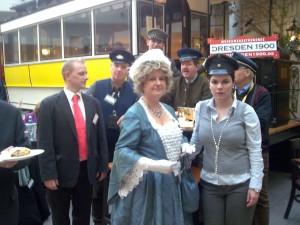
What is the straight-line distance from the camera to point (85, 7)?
6902 mm

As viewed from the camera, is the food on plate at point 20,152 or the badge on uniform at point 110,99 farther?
the badge on uniform at point 110,99

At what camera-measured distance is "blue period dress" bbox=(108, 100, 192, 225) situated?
192cm

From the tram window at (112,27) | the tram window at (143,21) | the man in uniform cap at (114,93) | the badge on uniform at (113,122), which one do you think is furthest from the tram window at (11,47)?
the badge on uniform at (113,122)

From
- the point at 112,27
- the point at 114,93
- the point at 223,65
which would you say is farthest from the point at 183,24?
the point at 223,65

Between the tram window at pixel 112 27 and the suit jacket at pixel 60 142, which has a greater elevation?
the tram window at pixel 112 27

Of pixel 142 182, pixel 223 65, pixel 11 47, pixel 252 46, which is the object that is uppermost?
pixel 11 47

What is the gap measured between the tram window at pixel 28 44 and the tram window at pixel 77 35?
1702 millimetres

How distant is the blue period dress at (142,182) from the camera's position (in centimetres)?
192

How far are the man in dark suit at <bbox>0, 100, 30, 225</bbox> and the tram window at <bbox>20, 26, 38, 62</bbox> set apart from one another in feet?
23.8

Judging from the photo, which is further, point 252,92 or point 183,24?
point 183,24

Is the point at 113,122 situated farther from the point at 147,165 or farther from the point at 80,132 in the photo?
the point at 147,165

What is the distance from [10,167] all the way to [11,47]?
9.27m

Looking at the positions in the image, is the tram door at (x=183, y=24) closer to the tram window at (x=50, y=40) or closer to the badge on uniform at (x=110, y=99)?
the tram window at (x=50, y=40)

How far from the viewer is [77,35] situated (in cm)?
727
